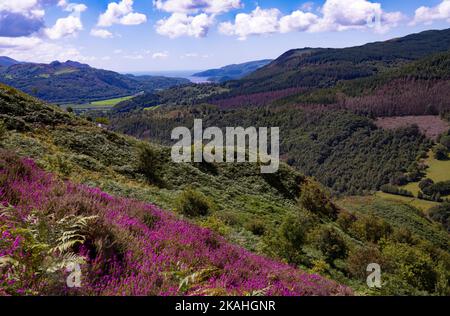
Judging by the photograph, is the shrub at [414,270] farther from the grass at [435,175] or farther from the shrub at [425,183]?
the shrub at [425,183]

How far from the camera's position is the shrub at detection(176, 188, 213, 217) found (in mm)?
14558

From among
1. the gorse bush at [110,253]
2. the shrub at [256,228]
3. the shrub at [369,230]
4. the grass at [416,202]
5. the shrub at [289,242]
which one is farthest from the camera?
the grass at [416,202]

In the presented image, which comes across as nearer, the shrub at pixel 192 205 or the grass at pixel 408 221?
the shrub at pixel 192 205

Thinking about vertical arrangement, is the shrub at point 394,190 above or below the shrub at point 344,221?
below

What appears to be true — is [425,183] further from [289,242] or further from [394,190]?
[289,242]

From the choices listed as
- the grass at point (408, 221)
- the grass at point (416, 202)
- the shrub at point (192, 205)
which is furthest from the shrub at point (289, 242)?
the grass at point (416, 202)

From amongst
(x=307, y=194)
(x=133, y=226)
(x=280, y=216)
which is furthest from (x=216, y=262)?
(x=307, y=194)

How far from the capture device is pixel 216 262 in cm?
596

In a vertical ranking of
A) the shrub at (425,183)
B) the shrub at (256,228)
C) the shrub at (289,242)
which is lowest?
the shrub at (425,183)

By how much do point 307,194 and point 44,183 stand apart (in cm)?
2685

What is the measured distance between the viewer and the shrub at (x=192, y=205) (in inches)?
573

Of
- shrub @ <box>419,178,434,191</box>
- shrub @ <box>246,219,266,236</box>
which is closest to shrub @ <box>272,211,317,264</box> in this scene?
shrub @ <box>246,219,266,236</box>

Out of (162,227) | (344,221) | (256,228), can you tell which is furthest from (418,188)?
(162,227)

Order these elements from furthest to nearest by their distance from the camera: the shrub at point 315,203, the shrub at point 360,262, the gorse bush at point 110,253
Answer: the shrub at point 315,203
the shrub at point 360,262
the gorse bush at point 110,253
